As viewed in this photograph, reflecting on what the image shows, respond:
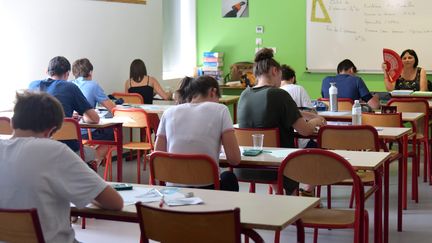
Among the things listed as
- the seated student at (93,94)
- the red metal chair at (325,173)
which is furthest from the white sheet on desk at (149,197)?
the seated student at (93,94)

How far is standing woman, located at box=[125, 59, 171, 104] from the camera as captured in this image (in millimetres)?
8367

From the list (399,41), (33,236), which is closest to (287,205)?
(33,236)

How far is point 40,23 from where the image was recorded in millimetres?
7379

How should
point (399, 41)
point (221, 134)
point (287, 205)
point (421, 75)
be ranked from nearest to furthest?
point (287, 205)
point (221, 134)
point (421, 75)
point (399, 41)

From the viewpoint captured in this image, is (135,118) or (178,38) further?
(178,38)

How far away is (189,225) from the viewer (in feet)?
8.51

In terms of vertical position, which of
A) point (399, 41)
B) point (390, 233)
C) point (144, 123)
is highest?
point (399, 41)

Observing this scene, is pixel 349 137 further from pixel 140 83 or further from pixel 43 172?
pixel 140 83

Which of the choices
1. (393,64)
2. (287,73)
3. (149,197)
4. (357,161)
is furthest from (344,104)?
(149,197)

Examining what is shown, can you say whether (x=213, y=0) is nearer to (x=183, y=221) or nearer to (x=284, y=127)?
(x=284, y=127)

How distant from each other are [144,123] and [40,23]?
5.30 feet

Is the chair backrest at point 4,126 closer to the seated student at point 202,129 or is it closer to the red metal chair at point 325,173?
the seated student at point 202,129

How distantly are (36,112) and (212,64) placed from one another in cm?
817

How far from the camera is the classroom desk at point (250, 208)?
8.60 feet
